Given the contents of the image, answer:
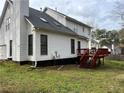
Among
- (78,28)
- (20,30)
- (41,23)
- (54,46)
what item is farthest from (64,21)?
(20,30)

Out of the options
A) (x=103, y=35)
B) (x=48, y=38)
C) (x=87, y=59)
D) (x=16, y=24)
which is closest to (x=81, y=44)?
(x=87, y=59)

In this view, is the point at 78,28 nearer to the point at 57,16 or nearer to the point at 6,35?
the point at 57,16

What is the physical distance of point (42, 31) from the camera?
66.8 feet

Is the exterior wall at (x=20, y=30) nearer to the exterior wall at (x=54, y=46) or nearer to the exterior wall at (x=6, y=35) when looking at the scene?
the exterior wall at (x=54, y=46)

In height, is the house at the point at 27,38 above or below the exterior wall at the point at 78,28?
below

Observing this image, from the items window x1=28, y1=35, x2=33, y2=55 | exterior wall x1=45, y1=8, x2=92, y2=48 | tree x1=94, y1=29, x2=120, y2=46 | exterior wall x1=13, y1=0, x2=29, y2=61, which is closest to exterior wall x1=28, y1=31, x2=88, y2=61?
window x1=28, y1=35, x2=33, y2=55

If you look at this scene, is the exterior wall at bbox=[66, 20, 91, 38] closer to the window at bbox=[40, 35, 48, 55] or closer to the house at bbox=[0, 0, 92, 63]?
the house at bbox=[0, 0, 92, 63]

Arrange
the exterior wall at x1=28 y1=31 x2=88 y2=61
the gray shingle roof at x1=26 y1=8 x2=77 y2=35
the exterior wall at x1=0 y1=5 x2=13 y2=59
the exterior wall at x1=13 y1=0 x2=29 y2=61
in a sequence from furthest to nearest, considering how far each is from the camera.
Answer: the exterior wall at x1=0 y1=5 x2=13 y2=59, the gray shingle roof at x1=26 y1=8 x2=77 y2=35, the exterior wall at x1=13 y1=0 x2=29 y2=61, the exterior wall at x1=28 y1=31 x2=88 y2=61

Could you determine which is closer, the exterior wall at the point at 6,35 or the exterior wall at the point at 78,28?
the exterior wall at the point at 6,35

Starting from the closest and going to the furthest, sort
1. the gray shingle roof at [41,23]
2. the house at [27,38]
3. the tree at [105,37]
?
the house at [27,38]
the gray shingle roof at [41,23]
the tree at [105,37]

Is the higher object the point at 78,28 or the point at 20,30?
the point at 78,28

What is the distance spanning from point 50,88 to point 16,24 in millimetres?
11459

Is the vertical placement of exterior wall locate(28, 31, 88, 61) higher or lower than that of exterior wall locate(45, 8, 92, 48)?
lower

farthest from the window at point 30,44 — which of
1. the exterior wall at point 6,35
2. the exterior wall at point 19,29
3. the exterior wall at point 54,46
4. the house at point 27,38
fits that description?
the exterior wall at point 6,35
